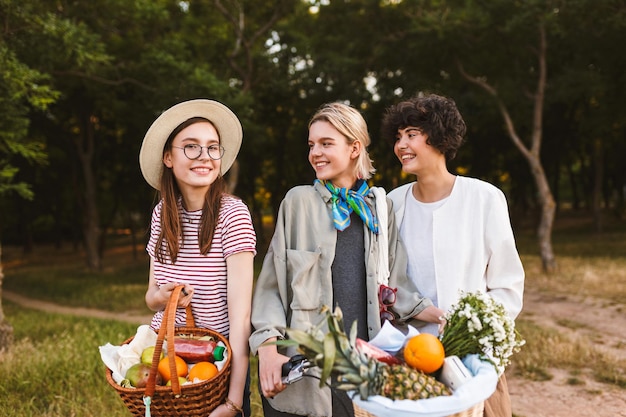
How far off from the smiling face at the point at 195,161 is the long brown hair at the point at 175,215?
4 centimetres

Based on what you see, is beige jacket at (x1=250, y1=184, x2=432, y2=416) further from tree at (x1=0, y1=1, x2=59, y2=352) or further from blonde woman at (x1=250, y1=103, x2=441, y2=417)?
tree at (x1=0, y1=1, x2=59, y2=352)

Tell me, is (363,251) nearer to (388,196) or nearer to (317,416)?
(388,196)

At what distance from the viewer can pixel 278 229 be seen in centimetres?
255

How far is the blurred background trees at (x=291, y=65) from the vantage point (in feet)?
33.3

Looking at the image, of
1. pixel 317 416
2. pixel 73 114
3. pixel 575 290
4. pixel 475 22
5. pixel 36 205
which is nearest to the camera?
pixel 317 416

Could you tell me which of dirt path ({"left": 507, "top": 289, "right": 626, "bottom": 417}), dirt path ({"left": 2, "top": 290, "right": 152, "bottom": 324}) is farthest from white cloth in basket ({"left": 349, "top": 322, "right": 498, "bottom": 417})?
dirt path ({"left": 2, "top": 290, "right": 152, "bottom": 324})

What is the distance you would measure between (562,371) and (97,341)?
20.9 ft

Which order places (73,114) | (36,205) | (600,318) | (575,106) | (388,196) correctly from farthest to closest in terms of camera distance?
(36,205)
(575,106)
(73,114)
(600,318)
(388,196)

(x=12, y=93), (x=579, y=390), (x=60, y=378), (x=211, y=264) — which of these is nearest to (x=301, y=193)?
(x=211, y=264)

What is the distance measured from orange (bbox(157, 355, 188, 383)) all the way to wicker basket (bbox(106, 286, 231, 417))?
90 millimetres

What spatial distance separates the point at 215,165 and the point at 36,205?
2879 centimetres

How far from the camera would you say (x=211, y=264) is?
2.47 m

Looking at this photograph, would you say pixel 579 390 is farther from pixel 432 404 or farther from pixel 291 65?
pixel 291 65

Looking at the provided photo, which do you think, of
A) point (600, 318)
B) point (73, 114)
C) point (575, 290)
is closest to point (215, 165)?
point (600, 318)
